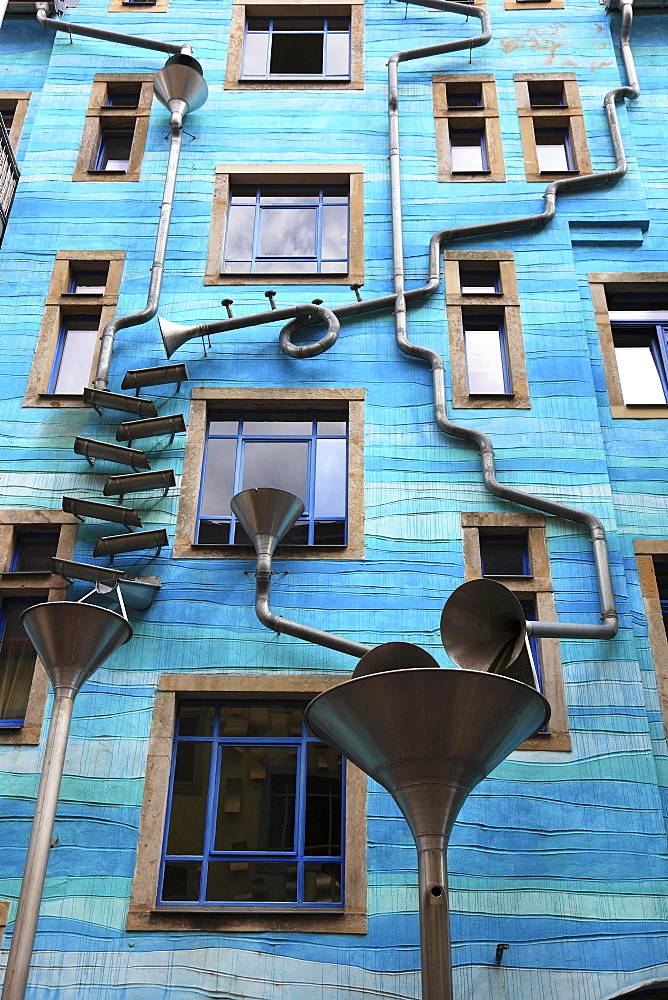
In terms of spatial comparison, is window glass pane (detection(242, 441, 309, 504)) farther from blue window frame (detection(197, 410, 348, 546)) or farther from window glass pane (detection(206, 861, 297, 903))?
window glass pane (detection(206, 861, 297, 903))

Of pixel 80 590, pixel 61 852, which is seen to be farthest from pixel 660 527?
pixel 61 852

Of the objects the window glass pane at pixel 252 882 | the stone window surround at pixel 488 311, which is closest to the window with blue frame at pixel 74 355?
the stone window surround at pixel 488 311

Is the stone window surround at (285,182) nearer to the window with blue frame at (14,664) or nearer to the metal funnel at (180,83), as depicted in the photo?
the metal funnel at (180,83)

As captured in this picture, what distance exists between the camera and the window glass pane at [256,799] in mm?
12312

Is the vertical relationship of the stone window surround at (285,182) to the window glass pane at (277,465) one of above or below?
above

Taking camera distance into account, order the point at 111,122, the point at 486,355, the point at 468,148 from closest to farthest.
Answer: the point at 486,355 → the point at 468,148 → the point at 111,122

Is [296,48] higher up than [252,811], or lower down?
higher up

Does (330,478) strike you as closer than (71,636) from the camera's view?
No

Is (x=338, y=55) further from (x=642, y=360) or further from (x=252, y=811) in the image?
(x=252, y=811)

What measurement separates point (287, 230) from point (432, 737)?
34.3ft

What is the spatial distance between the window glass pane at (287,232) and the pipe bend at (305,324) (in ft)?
5.65

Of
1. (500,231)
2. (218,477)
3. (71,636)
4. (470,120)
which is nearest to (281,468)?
(218,477)

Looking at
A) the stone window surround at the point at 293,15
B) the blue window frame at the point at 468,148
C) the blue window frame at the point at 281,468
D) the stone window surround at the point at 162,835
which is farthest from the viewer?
the stone window surround at the point at 293,15

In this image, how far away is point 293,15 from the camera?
19.5 metres
